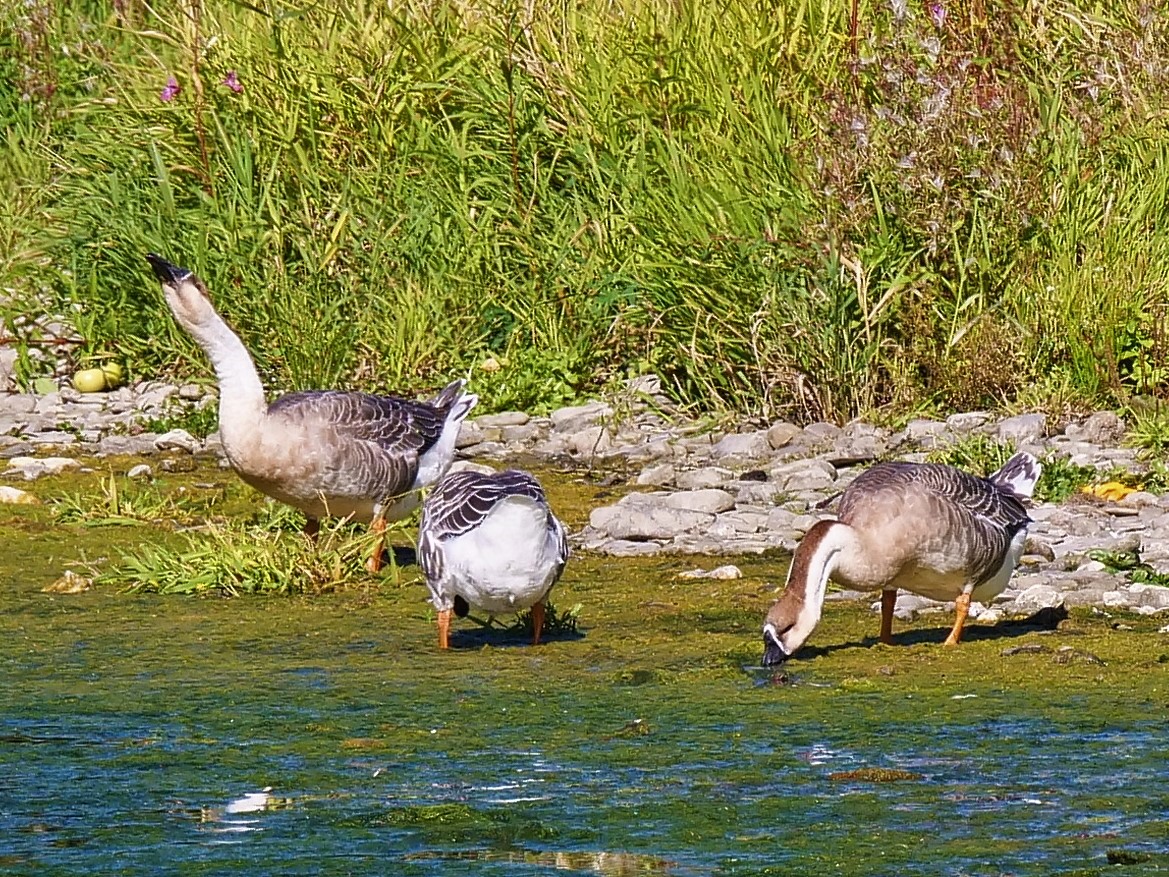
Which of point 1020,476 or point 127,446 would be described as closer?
point 1020,476

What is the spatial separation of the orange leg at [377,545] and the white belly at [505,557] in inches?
60.8

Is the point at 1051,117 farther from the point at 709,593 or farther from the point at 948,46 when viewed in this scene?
the point at 709,593

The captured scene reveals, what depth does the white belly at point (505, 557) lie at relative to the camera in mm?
7031

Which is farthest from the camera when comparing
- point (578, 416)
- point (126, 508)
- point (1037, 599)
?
point (578, 416)

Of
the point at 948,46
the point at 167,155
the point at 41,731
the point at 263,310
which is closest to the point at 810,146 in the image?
the point at 948,46

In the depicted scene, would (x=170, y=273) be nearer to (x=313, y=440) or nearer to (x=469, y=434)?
(x=313, y=440)

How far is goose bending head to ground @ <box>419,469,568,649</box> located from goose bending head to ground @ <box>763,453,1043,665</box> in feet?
2.85

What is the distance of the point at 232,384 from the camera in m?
8.97

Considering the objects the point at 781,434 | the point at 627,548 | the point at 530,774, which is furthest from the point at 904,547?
the point at 781,434

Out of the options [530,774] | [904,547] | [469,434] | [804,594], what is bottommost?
[469,434]

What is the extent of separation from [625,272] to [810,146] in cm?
134

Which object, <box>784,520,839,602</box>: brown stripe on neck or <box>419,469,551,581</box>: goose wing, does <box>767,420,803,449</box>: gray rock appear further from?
<box>784,520,839,602</box>: brown stripe on neck

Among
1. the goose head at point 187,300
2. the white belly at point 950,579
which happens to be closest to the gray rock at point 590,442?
the goose head at point 187,300

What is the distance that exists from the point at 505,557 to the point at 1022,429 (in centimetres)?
430
